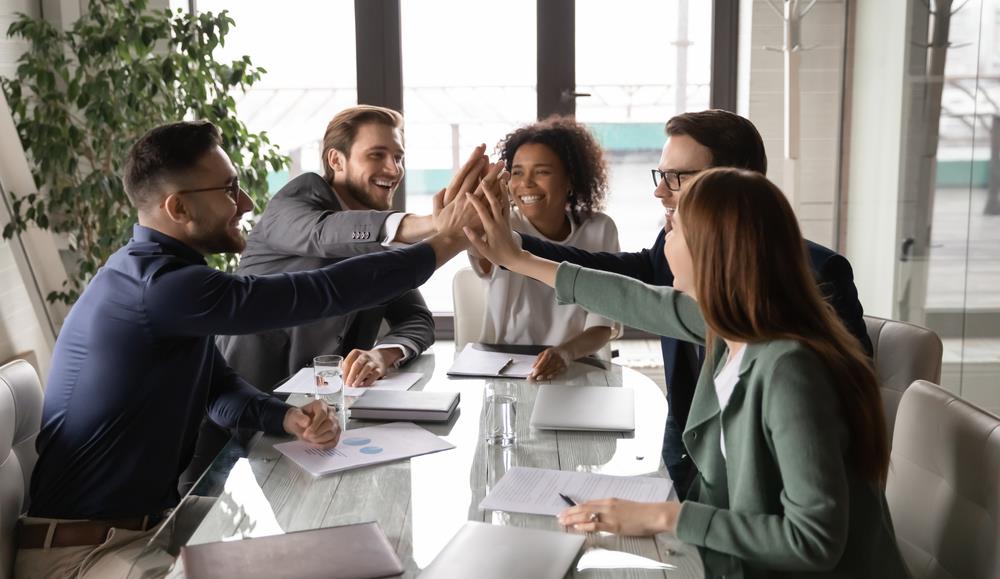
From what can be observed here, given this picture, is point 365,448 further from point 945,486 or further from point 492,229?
point 945,486

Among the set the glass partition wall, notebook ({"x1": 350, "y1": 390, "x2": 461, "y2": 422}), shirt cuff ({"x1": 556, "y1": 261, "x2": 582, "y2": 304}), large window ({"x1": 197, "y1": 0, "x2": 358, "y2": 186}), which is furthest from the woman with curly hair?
large window ({"x1": 197, "y1": 0, "x2": 358, "y2": 186})

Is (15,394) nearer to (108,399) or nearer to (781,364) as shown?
(108,399)

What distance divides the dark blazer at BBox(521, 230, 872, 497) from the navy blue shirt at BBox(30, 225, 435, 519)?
0.76 metres

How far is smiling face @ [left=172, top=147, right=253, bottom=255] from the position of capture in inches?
75.7

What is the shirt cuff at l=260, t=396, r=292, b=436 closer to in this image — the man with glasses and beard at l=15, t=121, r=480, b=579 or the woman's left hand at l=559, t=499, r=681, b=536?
the man with glasses and beard at l=15, t=121, r=480, b=579

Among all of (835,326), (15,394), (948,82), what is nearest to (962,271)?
(948,82)

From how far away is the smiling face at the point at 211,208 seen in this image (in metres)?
1.92

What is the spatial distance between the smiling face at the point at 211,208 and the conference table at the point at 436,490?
17.2 inches

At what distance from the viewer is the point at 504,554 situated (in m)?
1.26

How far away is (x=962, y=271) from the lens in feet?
9.16

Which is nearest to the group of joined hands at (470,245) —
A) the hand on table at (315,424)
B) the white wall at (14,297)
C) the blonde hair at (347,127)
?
the hand on table at (315,424)

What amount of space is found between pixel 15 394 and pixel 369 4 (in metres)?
2.62

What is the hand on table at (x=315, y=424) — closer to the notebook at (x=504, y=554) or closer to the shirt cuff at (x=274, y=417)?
the shirt cuff at (x=274, y=417)

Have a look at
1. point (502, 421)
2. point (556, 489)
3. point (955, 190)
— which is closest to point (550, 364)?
point (502, 421)
